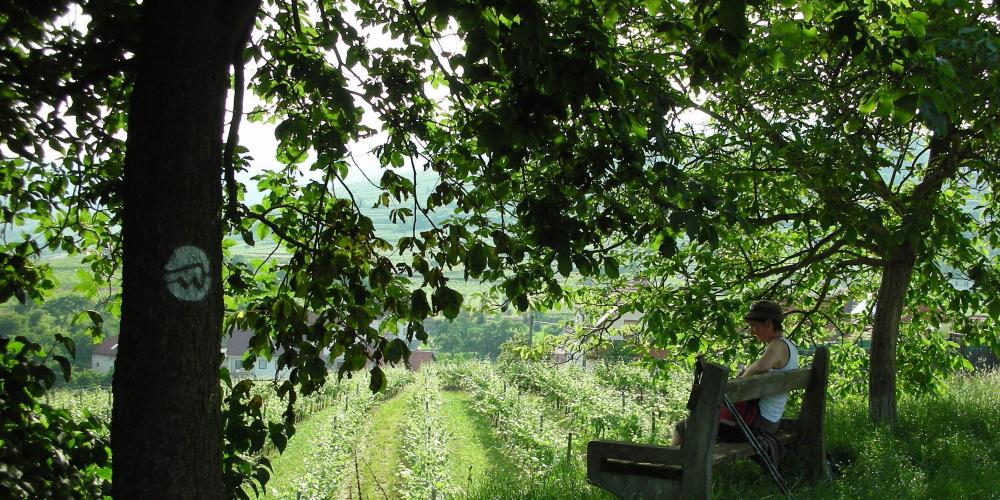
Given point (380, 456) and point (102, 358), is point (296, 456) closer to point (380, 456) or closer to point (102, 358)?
point (380, 456)

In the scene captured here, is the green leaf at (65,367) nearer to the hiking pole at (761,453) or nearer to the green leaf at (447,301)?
the green leaf at (447,301)

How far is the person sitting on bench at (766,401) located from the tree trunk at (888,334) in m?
3.12

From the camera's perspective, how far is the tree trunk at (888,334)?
777 cm

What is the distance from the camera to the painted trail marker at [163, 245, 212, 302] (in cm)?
226

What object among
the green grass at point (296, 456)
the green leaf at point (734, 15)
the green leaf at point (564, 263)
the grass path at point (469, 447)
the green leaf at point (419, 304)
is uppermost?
the green leaf at point (734, 15)

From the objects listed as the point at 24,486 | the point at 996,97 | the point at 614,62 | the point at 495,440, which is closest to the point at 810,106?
the point at 996,97

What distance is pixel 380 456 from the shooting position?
20.3 metres

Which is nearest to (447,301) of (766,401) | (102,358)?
(766,401)

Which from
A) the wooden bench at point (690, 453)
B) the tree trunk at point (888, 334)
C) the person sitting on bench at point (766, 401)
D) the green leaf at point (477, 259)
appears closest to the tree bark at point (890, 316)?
the tree trunk at point (888, 334)

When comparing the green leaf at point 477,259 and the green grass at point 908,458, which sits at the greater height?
the green leaf at point 477,259

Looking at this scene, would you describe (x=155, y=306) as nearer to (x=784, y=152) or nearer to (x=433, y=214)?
(x=433, y=214)

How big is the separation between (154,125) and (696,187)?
2.17 meters

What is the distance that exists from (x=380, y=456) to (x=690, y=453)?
1730cm

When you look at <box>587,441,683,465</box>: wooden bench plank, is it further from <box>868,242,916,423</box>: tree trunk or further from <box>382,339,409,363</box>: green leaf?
<box>868,242,916,423</box>: tree trunk
